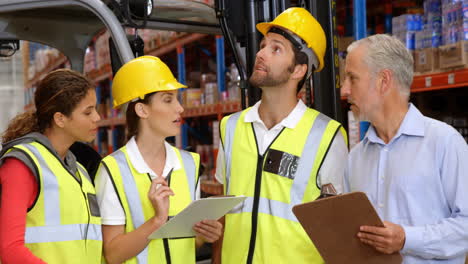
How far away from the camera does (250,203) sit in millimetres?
2684

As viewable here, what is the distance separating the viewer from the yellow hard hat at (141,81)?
2.70 meters

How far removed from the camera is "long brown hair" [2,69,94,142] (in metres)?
2.47

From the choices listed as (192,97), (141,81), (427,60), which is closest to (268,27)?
(141,81)

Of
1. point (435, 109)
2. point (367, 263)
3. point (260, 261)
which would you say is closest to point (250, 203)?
point (260, 261)

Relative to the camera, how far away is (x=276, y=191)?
264 centimetres

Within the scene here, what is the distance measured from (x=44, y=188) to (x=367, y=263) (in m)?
1.25

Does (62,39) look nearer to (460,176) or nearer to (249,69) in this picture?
(249,69)

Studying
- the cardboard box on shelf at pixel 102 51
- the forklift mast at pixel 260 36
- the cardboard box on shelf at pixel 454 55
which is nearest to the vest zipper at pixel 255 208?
the forklift mast at pixel 260 36

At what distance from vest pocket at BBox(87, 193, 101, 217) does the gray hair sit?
1269mm

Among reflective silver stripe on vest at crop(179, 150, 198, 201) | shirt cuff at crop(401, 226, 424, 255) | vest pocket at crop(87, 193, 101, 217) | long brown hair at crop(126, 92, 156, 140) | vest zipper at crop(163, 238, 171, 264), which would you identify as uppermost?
long brown hair at crop(126, 92, 156, 140)

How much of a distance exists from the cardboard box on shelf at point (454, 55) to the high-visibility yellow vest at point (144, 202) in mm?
2092

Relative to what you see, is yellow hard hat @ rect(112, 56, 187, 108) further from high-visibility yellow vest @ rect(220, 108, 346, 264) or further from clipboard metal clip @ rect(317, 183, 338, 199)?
clipboard metal clip @ rect(317, 183, 338, 199)

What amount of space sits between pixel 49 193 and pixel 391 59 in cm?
144

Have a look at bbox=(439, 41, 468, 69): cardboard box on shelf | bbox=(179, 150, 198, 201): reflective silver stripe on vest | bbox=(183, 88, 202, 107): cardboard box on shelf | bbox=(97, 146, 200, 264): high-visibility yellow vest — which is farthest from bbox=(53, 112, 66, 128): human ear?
bbox=(183, 88, 202, 107): cardboard box on shelf
